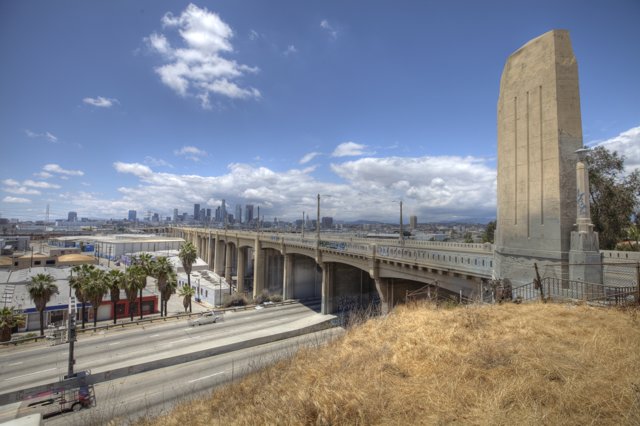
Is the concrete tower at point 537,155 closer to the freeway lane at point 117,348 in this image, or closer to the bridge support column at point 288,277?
the freeway lane at point 117,348

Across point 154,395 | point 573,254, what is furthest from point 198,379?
point 573,254

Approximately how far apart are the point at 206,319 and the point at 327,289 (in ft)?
63.5

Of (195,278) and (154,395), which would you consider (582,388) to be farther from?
(195,278)

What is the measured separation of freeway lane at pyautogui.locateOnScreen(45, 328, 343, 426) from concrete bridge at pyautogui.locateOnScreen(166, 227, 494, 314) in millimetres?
9637

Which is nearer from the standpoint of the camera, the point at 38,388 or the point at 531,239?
the point at 531,239

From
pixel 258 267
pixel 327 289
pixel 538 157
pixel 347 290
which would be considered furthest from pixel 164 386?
pixel 258 267

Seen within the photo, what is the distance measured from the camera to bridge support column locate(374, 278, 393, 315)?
3416cm

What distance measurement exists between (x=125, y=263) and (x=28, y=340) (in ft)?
229

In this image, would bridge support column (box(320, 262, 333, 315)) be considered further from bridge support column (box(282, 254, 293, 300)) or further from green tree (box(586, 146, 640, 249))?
green tree (box(586, 146, 640, 249))

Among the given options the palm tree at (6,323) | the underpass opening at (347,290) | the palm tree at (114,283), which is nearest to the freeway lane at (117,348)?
the palm tree at (6,323)

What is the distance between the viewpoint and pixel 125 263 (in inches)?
3799

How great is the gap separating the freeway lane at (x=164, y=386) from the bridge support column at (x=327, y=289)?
22.0 m

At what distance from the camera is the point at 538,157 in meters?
15.9

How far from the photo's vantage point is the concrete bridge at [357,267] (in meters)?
22.2
